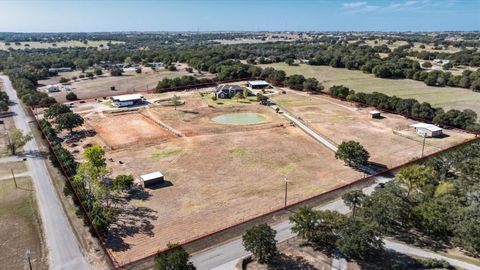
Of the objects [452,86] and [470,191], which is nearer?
[470,191]

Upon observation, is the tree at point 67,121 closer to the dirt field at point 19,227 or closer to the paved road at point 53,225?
the paved road at point 53,225

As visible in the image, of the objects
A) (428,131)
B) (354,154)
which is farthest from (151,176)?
(428,131)

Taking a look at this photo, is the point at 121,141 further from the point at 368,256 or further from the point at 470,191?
the point at 470,191

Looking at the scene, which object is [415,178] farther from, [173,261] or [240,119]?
[240,119]

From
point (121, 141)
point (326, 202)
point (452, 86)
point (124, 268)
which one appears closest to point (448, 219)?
point (326, 202)

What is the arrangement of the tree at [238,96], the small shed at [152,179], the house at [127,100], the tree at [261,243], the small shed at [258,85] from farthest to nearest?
the small shed at [258,85], the tree at [238,96], the house at [127,100], the small shed at [152,179], the tree at [261,243]

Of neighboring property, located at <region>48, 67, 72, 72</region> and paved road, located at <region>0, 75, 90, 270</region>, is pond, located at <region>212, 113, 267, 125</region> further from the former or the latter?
neighboring property, located at <region>48, 67, 72, 72</region>

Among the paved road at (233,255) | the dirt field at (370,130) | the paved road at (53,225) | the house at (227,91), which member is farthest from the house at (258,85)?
the paved road at (233,255)
